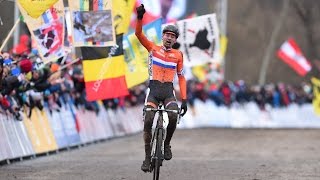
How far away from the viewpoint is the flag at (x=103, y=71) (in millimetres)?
19922

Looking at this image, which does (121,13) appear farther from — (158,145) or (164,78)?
(158,145)

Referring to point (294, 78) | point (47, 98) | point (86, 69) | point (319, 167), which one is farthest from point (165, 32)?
point (294, 78)

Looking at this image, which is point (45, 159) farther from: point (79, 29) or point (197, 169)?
point (197, 169)

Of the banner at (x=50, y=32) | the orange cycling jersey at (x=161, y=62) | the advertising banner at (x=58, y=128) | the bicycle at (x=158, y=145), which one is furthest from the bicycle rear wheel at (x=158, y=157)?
the advertising banner at (x=58, y=128)

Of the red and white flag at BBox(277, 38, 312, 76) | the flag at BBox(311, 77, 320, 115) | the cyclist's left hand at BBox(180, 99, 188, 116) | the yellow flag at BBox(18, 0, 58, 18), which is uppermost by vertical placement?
the yellow flag at BBox(18, 0, 58, 18)

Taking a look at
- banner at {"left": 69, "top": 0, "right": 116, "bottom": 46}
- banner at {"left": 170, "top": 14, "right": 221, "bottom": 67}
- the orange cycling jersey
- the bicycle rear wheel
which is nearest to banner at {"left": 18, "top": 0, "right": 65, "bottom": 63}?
banner at {"left": 69, "top": 0, "right": 116, "bottom": 46}

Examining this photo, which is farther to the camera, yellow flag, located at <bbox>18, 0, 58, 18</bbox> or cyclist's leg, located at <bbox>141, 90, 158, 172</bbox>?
yellow flag, located at <bbox>18, 0, 58, 18</bbox>

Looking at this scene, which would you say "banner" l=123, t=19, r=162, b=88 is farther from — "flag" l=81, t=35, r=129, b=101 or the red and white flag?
the red and white flag

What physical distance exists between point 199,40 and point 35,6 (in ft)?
24.9

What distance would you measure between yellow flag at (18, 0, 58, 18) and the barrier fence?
2358 mm

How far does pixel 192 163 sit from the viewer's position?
1781 cm

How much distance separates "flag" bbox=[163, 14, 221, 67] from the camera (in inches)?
918

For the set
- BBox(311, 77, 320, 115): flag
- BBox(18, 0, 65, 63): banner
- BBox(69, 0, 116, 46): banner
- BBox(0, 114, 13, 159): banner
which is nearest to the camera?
BBox(0, 114, 13, 159): banner

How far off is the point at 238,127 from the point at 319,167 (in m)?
23.2
